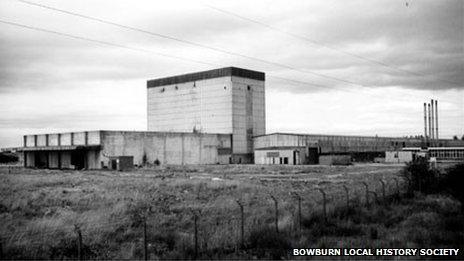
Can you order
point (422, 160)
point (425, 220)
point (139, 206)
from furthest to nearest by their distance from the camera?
point (422, 160) < point (139, 206) < point (425, 220)

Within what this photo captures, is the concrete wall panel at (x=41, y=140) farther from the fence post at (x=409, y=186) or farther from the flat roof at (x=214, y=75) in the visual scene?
the fence post at (x=409, y=186)

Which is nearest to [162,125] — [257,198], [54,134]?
[54,134]

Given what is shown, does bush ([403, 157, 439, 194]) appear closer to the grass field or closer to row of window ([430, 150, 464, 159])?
the grass field

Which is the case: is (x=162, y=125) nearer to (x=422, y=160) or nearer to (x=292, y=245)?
(x=422, y=160)

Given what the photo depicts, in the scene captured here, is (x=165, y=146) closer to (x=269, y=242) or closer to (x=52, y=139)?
(x=52, y=139)

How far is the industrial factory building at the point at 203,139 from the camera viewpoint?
221 feet

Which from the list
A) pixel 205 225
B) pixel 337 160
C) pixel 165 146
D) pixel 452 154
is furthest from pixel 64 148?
pixel 452 154

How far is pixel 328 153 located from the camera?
261 feet

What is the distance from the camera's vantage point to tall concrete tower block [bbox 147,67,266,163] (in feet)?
270

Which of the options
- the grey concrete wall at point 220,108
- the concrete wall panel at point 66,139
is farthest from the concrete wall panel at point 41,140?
the grey concrete wall at point 220,108

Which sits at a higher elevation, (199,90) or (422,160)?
(199,90)

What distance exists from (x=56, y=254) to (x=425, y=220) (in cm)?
1261

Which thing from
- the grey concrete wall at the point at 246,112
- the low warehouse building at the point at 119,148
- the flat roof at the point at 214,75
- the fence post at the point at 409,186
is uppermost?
the flat roof at the point at 214,75

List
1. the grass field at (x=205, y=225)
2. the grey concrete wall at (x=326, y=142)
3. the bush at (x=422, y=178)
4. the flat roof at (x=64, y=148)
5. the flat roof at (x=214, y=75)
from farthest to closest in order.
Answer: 1. the flat roof at (x=214, y=75)
2. the grey concrete wall at (x=326, y=142)
3. the flat roof at (x=64, y=148)
4. the bush at (x=422, y=178)
5. the grass field at (x=205, y=225)
